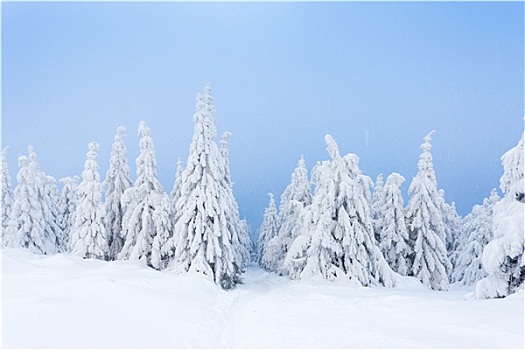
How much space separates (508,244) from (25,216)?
135ft

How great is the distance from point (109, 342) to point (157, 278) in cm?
1334

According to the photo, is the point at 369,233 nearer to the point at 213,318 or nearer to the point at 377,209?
the point at 377,209

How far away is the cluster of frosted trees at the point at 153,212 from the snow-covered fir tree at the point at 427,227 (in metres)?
16.0

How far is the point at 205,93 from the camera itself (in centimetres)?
2927

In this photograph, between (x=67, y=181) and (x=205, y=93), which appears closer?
→ (x=205, y=93)

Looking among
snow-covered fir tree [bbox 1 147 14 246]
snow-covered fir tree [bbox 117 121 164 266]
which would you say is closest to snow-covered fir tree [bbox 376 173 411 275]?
snow-covered fir tree [bbox 117 121 164 266]

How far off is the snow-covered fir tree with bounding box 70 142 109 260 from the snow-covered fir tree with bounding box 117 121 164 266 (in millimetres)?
2355

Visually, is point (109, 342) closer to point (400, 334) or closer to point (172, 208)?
point (400, 334)

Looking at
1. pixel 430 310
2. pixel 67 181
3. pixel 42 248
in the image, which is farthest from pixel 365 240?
pixel 67 181

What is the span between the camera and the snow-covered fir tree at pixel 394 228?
104 feet

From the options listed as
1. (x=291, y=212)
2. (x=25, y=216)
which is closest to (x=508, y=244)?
(x=291, y=212)

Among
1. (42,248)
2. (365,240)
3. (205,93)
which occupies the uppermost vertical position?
(205,93)

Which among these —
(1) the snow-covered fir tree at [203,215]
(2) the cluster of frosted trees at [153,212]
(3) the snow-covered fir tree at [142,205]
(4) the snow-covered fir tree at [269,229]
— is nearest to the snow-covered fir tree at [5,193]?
(2) the cluster of frosted trees at [153,212]

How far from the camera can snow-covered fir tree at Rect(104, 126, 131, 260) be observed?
33.4 metres
